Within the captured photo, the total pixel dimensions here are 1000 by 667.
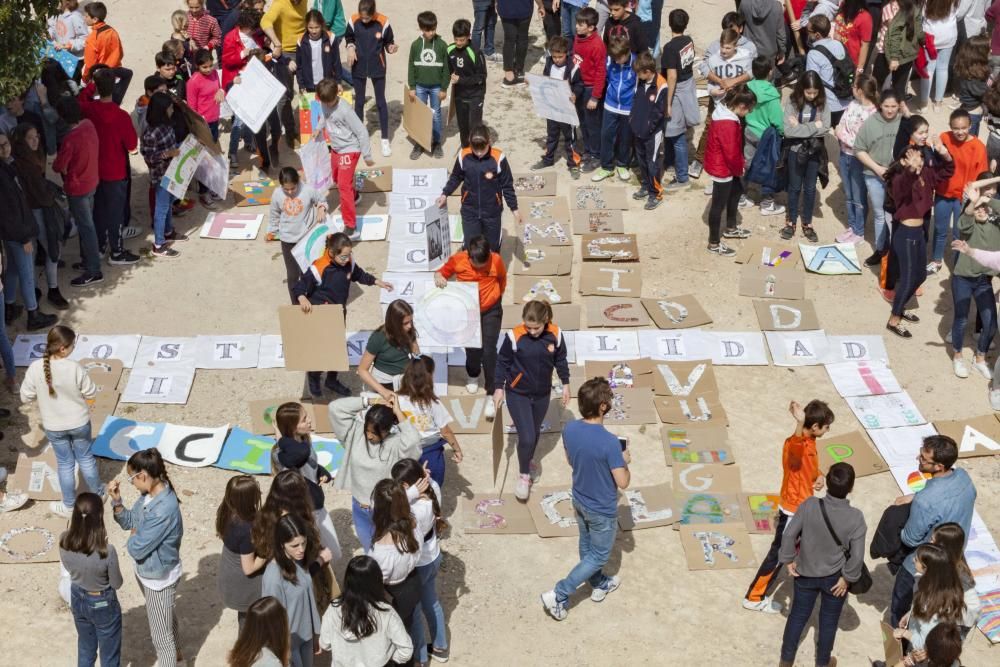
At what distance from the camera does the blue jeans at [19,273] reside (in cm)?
1264

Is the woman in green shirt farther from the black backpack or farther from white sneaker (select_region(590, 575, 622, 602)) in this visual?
the black backpack

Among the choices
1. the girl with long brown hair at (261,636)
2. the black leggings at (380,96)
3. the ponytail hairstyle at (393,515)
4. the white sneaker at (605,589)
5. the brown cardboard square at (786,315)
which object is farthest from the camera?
the black leggings at (380,96)

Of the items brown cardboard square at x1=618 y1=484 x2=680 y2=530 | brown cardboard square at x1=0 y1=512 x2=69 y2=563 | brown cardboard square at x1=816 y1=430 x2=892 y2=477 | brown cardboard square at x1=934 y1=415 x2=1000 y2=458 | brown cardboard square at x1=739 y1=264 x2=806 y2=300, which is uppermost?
brown cardboard square at x1=739 y1=264 x2=806 y2=300

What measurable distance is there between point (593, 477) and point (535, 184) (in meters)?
7.34

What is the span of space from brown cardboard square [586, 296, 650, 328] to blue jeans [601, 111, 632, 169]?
284 centimetres

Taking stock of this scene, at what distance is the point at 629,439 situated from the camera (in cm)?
1194

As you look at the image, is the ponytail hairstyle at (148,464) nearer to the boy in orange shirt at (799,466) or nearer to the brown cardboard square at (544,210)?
the boy in orange shirt at (799,466)

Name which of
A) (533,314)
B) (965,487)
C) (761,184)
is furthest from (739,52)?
(965,487)

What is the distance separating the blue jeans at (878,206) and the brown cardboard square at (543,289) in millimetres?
3673

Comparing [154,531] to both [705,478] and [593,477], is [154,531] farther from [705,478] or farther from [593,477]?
[705,478]

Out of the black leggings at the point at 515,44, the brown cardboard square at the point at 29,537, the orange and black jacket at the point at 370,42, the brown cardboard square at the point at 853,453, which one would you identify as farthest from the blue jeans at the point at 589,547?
the black leggings at the point at 515,44

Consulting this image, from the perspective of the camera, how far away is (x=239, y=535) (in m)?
8.38

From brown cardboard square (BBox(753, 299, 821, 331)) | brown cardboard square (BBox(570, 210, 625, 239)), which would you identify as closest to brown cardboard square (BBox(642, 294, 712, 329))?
brown cardboard square (BBox(753, 299, 821, 331))

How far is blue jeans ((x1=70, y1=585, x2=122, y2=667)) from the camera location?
8.68 m
